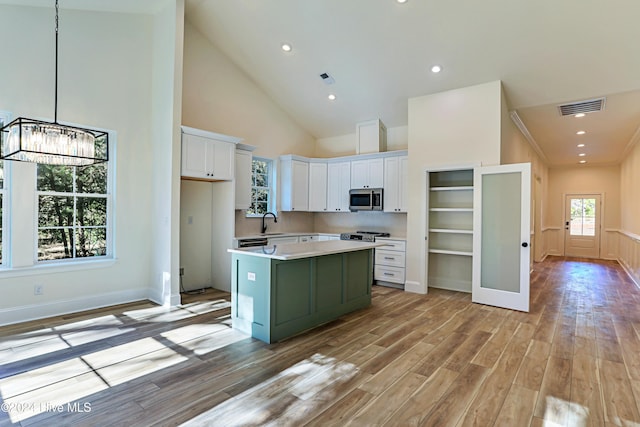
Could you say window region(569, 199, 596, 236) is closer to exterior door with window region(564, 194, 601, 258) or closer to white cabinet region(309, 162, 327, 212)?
exterior door with window region(564, 194, 601, 258)

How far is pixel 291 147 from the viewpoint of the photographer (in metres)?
6.95

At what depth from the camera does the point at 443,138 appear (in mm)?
5148

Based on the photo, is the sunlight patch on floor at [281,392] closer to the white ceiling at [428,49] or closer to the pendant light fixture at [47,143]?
the pendant light fixture at [47,143]

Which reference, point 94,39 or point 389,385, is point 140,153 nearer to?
point 94,39

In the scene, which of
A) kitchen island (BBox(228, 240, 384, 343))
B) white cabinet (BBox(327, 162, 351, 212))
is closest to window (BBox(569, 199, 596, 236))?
white cabinet (BBox(327, 162, 351, 212))

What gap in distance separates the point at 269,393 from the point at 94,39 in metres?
4.76

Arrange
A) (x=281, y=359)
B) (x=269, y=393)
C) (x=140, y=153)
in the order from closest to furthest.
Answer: (x=269, y=393) → (x=281, y=359) → (x=140, y=153)

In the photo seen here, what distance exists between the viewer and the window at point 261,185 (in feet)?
20.7

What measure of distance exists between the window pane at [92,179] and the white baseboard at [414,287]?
4.74 meters

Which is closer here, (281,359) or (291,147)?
(281,359)

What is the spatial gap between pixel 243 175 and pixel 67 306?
9.69 feet

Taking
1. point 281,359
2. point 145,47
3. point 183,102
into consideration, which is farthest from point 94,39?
point 281,359

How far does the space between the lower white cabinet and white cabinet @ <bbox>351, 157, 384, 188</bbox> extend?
1115mm

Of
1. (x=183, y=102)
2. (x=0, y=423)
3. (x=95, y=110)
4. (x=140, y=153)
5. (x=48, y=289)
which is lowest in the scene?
(x=0, y=423)
